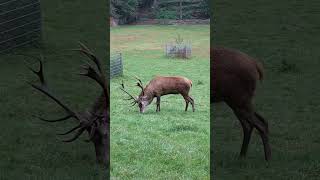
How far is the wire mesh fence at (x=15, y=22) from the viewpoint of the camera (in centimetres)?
1052

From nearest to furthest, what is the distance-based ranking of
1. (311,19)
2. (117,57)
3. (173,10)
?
(117,57) < (311,19) < (173,10)

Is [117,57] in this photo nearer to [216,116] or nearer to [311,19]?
[311,19]

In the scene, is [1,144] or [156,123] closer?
[1,144]

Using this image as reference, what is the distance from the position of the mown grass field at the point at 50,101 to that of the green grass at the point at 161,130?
1.32ft

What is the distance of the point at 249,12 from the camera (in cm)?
1684

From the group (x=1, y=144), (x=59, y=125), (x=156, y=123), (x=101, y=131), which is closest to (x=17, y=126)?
(x=59, y=125)

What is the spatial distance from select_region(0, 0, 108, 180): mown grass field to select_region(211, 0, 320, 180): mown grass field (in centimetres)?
139

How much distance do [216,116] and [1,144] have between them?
2.87 m

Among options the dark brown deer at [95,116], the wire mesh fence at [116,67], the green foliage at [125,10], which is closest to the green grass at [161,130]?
the wire mesh fence at [116,67]

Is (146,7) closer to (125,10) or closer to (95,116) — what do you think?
(125,10)

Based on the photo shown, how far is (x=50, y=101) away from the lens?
28.1 feet

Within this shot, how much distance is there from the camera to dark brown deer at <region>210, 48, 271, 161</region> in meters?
5.12

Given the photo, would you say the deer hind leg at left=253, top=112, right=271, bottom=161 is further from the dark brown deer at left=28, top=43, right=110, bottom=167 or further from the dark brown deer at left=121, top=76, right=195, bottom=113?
the dark brown deer at left=121, top=76, right=195, bottom=113

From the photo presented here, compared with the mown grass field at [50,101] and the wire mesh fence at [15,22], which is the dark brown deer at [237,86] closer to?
the mown grass field at [50,101]
